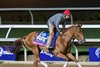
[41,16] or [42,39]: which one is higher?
[41,16]

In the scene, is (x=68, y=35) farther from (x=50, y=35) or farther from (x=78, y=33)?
(x=50, y=35)

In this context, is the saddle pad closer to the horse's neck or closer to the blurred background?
the horse's neck

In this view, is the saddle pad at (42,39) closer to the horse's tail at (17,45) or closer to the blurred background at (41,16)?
the horse's tail at (17,45)

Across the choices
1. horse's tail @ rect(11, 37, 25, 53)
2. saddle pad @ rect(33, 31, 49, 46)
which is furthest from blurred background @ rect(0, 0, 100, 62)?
saddle pad @ rect(33, 31, 49, 46)

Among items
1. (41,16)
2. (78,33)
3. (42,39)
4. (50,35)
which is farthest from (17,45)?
(41,16)

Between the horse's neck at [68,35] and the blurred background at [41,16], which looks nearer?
the horse's neck at [68,35]

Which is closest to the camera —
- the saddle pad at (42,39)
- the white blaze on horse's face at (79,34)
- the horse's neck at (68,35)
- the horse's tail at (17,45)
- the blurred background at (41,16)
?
the white blaze on horse's face at (79,34)

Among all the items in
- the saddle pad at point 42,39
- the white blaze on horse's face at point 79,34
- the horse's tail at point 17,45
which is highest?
the white blaze on horse's face at point 79,34

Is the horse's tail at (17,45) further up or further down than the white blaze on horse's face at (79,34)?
further down

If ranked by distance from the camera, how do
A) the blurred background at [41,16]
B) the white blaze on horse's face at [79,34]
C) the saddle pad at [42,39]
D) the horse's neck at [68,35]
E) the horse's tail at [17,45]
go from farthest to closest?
the blurred background at [41,16]
the horse's tail at [17,45]
the saddle pad at [42,39]
the horse's neck at [68,35]
the white blaze on horse's face at [79,34]

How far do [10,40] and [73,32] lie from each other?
2934 mm

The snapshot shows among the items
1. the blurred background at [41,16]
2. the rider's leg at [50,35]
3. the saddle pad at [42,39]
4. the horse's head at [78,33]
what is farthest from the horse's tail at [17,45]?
the blurred background at [41,16]

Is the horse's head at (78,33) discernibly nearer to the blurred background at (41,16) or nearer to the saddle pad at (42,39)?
the saddle pad at (42,39)
